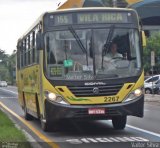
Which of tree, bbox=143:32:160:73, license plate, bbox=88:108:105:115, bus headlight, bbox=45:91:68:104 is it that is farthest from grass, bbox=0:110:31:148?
tree, bbox=143:32:160:73

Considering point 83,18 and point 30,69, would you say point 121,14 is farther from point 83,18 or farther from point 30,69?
point 30,69

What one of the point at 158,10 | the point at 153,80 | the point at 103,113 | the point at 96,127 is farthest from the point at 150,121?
Result: the point at 158,10

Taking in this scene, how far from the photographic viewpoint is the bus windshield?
51.4ft

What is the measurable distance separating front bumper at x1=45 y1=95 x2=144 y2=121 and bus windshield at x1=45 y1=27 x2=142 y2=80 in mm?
702

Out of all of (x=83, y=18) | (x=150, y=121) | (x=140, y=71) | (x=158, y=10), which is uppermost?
(x=158, y=10)

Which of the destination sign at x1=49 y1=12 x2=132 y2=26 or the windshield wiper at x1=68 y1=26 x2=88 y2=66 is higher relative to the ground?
the destination sign at x1=49 y1=12 x2=132 y2=26

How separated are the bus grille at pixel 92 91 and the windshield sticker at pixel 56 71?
1.51ft

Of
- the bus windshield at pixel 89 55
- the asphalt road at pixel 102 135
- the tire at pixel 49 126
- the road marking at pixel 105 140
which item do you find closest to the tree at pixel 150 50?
the asphalt road at pixel 102 135

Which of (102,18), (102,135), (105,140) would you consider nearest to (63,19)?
(102,18)

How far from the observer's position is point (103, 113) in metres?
15.5

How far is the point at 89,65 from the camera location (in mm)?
15680

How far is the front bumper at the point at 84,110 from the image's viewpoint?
15375 mm

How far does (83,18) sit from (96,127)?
4004mm

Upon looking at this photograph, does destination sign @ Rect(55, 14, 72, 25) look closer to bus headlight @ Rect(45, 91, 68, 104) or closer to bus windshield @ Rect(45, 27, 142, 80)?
bus windshield @ Rect(45, 27, 142, 80)
